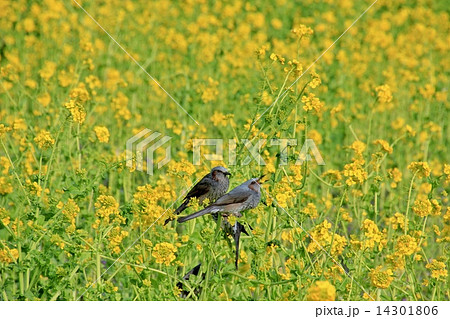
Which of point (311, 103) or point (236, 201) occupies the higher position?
point (311, 103)

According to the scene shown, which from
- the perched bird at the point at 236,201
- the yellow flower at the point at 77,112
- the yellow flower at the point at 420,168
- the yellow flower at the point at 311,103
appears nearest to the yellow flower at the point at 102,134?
the yellow flower at the point at 77,112

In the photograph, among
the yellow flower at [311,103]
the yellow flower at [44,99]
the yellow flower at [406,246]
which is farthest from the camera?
the yellow flower at [44,99]

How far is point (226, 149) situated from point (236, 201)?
1.58m

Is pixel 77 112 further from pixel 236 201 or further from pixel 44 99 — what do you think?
pixel 44 99

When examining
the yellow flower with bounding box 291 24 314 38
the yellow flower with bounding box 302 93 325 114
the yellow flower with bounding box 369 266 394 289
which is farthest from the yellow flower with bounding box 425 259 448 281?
the yellow flower with bounding box 291 24 314 38

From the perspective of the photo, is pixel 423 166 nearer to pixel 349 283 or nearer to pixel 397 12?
pixel 349 283

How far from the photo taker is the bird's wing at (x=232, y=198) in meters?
3.86

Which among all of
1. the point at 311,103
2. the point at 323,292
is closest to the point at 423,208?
the point at 311,103

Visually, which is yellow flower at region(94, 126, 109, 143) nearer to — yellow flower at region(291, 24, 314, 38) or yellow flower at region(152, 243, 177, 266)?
yellow flower at region(152, 243, 177, 266)

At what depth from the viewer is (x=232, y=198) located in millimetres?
3887

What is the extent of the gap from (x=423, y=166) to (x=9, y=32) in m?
6.33

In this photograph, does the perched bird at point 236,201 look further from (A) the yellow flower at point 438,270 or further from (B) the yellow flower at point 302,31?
(B) the yellow flower at point 302,31

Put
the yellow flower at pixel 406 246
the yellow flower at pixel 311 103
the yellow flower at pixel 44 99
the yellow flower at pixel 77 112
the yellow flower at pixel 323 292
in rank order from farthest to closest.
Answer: the yellow flower at pixel 44 99 < the yellow flower at pixel 311 103 < the yellow flower at pixel 77 112 < the yellow flower at pixel 406 246 < the yellow flower at pixel 323 292

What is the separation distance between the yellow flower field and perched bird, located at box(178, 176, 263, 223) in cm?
9
